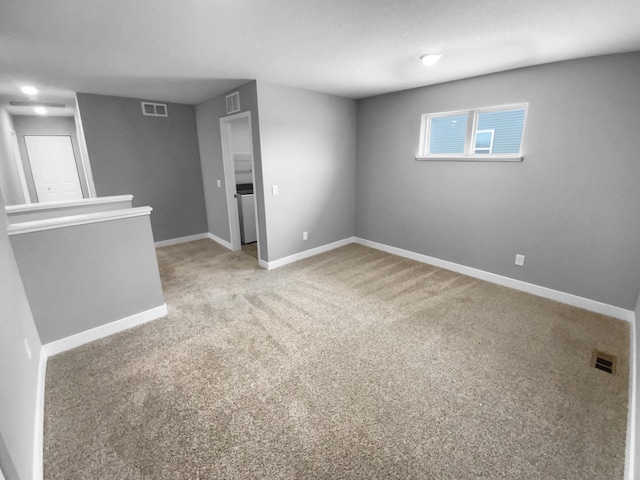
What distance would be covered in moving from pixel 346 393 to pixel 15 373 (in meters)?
1.80

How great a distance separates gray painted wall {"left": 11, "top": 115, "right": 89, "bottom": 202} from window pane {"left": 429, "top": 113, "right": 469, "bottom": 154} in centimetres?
714

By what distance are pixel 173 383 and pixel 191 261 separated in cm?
259

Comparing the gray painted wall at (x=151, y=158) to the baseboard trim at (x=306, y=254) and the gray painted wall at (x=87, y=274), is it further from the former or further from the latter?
the gray painted wall at (x=87, y=274)

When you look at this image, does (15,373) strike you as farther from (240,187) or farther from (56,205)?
(240,187)

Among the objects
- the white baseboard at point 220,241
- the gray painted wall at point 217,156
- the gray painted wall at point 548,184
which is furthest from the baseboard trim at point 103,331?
the gray painted wall at point 548,184

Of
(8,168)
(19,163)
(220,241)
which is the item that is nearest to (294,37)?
(220,241)

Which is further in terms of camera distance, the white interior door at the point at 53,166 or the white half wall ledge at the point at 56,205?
the white interior door at the point at 53,166

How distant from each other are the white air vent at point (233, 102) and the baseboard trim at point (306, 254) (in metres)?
2.13

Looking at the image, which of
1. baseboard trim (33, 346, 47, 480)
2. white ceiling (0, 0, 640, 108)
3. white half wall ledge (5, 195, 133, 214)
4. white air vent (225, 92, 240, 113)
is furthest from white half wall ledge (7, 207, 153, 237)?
white air vent (225, 92, 240, 113)

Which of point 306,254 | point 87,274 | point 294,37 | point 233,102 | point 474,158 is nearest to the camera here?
point 294,37

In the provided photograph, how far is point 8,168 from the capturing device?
4.61 metres

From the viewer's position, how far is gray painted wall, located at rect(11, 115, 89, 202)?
5484 mm

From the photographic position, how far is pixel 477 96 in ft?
10.7

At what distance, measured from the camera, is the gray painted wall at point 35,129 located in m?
5.48
